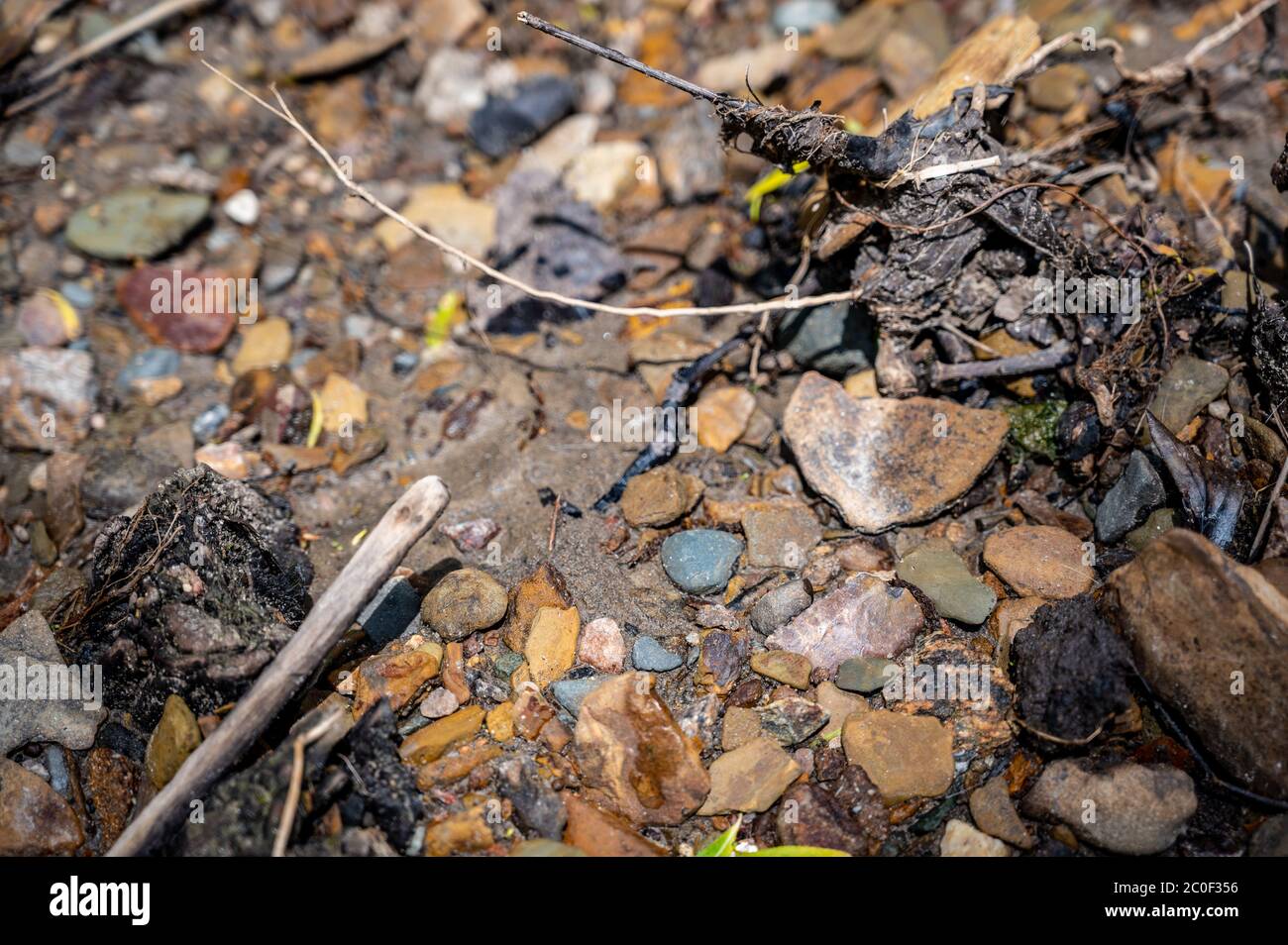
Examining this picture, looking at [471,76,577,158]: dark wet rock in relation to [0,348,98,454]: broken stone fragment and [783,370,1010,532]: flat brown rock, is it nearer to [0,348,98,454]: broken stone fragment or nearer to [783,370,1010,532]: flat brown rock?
[0,348,98,454]: broken stone fragment

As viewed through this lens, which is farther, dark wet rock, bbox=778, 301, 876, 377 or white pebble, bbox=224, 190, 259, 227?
white pebble, bbox=224, 190, 259, 227

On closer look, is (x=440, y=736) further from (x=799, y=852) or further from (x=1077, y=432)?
(x=1077, y=432)

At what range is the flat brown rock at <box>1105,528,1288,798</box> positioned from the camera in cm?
248

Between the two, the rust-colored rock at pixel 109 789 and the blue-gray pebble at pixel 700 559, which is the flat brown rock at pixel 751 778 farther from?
the rust-colored rock at pixel 109 789

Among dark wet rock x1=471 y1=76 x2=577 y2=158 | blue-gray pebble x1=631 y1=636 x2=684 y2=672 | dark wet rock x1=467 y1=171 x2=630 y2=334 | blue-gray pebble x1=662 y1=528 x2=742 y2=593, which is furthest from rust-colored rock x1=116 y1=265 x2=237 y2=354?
blue-gray pebble x1=631 y1=636 x2=684 y2=672

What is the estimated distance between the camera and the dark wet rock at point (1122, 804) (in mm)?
2492

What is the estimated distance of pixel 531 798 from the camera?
2.69 m

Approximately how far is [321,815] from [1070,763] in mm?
2407

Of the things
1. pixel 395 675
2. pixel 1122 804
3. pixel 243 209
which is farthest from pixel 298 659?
pixel 243 209

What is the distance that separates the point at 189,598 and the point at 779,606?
2125 mm

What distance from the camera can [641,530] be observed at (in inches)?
134

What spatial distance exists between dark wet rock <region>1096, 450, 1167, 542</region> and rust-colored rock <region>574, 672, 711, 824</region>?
1.79 metres

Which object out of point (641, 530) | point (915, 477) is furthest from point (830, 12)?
point (641, 530)
